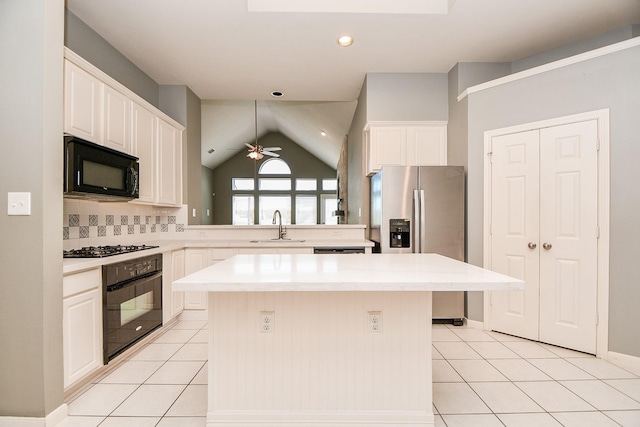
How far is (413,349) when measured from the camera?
1.75 m

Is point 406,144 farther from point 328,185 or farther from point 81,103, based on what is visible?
point 81,103

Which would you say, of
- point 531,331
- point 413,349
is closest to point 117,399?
point 413,349

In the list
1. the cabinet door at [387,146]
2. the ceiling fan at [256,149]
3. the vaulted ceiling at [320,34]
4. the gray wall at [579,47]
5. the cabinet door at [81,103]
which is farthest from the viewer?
the ceiling fan at [256,149]

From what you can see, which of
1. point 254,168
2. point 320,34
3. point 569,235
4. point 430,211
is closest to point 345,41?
point 320,34

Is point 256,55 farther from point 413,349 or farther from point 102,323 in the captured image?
point 413,349

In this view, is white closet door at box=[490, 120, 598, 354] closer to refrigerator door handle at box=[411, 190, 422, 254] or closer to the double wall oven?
refrigerator door handle at box=[411, 190, 422, 254]

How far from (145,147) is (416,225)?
283 cm

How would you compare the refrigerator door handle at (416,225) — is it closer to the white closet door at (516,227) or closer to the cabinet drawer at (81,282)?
the white closet door at (516,227)

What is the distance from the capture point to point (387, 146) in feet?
12.6

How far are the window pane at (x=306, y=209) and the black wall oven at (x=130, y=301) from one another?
3.14 meters

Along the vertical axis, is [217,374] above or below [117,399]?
above

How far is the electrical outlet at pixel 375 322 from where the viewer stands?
176 cm

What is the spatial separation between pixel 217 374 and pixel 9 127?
5.59 feet

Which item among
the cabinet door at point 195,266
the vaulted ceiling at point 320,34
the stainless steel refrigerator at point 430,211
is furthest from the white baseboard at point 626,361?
the cabinet door at point 195,266
